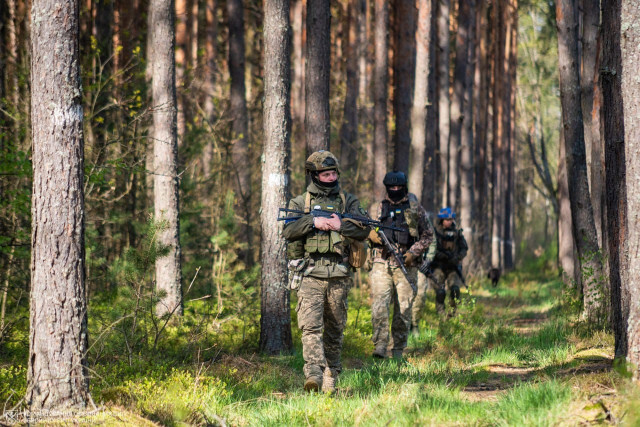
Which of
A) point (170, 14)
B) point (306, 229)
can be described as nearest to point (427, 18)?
point (170, 14)

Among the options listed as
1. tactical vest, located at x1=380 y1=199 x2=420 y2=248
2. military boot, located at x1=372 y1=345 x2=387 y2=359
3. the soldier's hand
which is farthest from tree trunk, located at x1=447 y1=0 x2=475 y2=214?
the soldier's hand

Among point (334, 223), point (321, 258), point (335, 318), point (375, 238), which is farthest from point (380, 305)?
point (334, 223)

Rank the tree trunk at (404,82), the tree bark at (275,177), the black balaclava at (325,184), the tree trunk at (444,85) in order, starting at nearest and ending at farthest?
the black balaclava at (325,184) < the tree bark at (275,177) < the tree trunk at (404,82) < the tree trunk at (444,85)

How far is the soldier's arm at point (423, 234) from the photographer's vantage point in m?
9.02

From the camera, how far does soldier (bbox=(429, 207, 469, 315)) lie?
1273cm

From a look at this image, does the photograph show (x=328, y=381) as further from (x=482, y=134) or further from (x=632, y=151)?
(x=482, y=134)

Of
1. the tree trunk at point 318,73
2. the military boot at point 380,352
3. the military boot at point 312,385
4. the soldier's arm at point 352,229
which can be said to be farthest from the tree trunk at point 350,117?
the military boot at point 312,385

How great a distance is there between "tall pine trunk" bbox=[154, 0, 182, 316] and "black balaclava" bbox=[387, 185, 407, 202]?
3.23 metres

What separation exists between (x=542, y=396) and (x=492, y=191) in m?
21.9

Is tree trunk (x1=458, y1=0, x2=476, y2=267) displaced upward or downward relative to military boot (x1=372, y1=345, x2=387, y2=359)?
upward

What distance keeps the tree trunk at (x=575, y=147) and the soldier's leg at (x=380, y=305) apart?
9.78 feet

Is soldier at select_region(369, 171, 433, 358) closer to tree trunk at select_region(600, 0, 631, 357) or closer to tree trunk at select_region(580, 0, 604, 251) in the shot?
tree trunk at select_region(600, 0, 631, 357)

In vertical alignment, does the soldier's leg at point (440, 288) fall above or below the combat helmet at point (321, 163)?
below

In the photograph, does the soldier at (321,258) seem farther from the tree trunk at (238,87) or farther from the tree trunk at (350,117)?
the tree trunk at (350,117)
